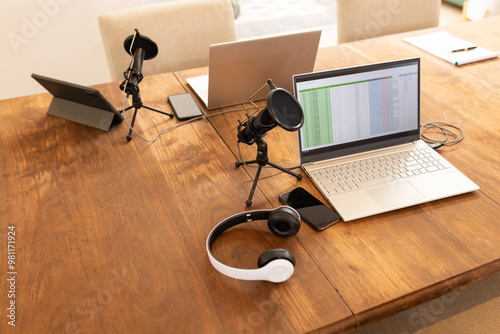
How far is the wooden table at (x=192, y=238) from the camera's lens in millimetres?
894

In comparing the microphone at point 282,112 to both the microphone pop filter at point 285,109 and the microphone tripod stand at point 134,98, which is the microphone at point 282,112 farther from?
the microphone tripod stand at point 134,98

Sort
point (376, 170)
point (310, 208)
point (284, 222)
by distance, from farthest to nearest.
→ point (376, 170), point (310, 208), point (284, 222)

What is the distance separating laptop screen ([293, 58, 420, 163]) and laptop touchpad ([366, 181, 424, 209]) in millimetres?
154

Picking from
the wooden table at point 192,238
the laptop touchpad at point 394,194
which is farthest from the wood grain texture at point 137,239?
the laptop touchpad at point 394,194

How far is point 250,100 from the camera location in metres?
1.62

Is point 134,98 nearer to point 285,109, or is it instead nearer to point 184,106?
point 184,106

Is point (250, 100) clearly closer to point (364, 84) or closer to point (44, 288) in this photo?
point (364, 84)

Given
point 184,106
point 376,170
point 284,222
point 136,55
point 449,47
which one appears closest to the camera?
point 284,222

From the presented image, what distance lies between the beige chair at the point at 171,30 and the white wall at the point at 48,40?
2.92 feet

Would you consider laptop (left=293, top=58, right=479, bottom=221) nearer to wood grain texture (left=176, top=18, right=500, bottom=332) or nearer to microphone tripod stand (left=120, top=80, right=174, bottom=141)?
wood grain texture (left=176, top=18, right=500, bottom=332)

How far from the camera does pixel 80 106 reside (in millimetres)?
1553

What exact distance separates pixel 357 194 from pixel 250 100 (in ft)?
2.01

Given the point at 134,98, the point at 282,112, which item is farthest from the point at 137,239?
the point at 134,98

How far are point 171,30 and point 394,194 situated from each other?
Result: 4.23 ft
